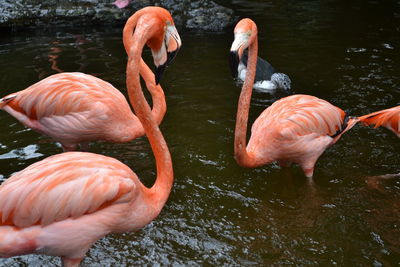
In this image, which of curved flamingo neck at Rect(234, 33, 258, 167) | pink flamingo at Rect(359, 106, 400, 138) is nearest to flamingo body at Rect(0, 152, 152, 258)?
curved flamingo neck at Rect(234, 33, 258, 167)

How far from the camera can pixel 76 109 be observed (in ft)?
14.2

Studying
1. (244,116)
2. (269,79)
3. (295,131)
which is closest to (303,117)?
(295,131)

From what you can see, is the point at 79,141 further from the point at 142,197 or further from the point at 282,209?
the point at 282,209

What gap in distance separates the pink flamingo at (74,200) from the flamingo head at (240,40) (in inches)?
25.9

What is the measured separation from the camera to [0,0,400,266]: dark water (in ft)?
12.0

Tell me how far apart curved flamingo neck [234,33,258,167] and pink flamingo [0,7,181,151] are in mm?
1040

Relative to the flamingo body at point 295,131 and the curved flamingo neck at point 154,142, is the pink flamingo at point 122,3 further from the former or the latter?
the curved flamingo neck at point 154,142

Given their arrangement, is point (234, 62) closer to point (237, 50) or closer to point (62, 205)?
point (237, 50)

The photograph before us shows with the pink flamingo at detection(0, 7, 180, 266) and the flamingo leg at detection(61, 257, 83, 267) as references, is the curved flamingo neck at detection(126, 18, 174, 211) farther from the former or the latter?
the flamingo leg at detection(61, 257, 83, 267)

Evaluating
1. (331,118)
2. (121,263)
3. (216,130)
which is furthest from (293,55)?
(121,263)

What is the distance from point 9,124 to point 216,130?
2526 mm

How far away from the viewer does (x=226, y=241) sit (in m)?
3.76

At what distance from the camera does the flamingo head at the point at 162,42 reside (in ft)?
10.1

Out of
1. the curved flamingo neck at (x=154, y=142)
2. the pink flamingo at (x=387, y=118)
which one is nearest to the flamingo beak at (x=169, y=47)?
the curved flamingo neck at (x=154, y=142)
